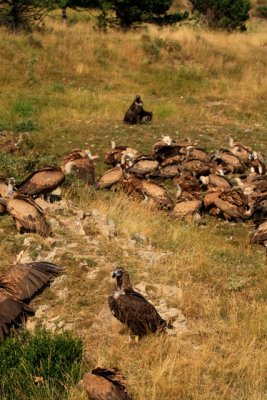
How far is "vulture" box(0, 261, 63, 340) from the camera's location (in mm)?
5842

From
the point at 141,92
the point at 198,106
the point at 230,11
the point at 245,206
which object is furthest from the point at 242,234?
the point at 230,11

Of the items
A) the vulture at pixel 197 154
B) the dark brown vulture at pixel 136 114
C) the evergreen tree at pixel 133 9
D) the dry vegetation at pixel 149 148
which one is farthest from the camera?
the evergreen tree at pixel 133 9

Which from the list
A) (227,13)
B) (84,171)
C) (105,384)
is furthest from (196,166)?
(227,13)

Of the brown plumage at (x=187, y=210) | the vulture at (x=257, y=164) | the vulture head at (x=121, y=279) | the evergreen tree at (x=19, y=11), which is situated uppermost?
the evergreen tree at (x=19, y=11)

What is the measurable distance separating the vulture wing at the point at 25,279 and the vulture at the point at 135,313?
3.44 feet

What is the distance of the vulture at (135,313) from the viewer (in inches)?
223

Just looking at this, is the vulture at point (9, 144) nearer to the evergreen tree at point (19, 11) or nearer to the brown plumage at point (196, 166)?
the brown plumage at point (196, 166)

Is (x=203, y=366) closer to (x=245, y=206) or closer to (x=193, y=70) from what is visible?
(x=245, y=206)

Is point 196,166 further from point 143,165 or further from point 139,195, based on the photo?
point 139,195

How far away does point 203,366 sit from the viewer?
213 inches

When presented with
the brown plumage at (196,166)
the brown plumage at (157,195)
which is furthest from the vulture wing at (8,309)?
the brown plumage at (196,166)

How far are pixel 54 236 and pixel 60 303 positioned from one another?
5.64 feet

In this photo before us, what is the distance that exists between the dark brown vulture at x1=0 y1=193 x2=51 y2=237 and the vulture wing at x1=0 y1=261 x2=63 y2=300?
3.49ft

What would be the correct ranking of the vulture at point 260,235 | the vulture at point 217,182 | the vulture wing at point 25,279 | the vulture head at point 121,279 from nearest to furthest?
the vulture head at point 121,279 < the vulture wing at point 25,279 < the vulture at point 260,235 < the vulture at point 217,182
